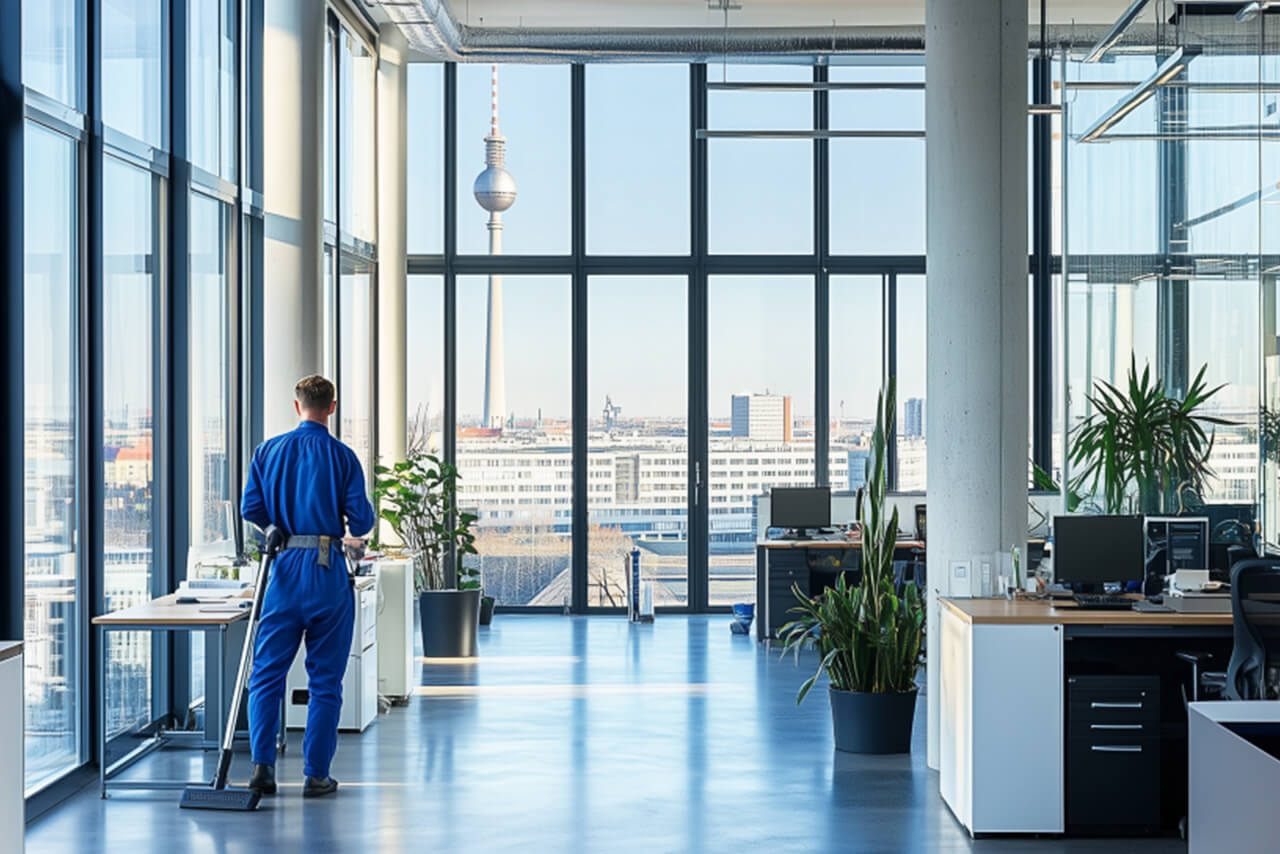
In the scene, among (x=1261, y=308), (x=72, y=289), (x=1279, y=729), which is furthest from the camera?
(x=1261, y=308)

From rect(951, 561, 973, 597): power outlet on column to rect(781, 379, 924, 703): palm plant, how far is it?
0.33 metres

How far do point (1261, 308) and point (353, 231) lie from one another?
5820 millimetres

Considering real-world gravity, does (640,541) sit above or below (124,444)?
below

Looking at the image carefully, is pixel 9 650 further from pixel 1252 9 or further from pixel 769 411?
pixel 769 411

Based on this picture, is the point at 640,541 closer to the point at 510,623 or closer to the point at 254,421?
the point at 510,623

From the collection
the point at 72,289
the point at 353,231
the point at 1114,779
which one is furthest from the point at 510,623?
the point at 1114,779

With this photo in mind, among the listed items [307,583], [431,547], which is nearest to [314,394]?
[307,583]

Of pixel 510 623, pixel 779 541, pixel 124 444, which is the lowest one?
pixel 510 623

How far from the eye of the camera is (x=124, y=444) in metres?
6.16

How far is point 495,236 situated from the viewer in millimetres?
11062

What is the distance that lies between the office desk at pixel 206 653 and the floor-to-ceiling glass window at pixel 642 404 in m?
4.80

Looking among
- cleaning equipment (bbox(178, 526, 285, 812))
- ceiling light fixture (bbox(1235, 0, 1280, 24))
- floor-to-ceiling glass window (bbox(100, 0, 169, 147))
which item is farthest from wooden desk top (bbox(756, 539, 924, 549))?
floor-to-ceiling glass window (bbox(100, 0, 169, 147))

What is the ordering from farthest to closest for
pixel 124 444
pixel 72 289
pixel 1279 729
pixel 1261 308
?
pixel 1261 308, pixel 124 444, pixel 72 289, pixel 1279 729

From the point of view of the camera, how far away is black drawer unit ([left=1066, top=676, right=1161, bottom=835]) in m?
4.91
